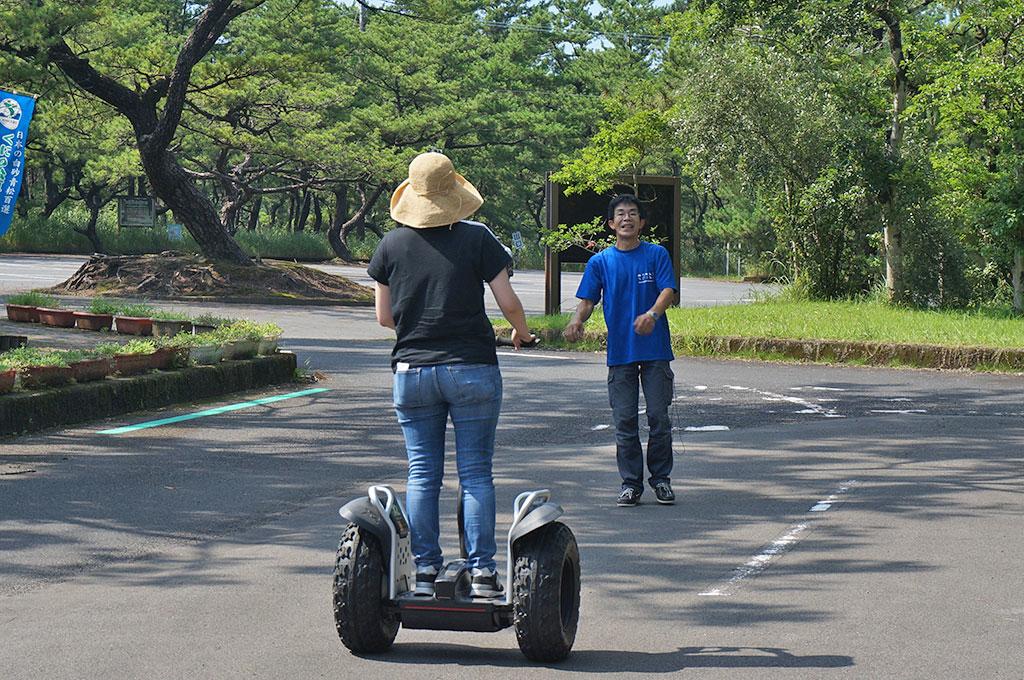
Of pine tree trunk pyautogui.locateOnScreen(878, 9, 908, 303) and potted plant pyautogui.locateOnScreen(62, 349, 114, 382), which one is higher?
pine tree trunk pyautogui.locateOnScreen(878, 9, 908, 303)

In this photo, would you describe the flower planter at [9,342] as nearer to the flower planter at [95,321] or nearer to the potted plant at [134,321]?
the potted plant at [134,321]

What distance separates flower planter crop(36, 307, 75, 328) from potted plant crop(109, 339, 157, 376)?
6193mm

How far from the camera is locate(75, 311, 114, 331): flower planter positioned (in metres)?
18.4

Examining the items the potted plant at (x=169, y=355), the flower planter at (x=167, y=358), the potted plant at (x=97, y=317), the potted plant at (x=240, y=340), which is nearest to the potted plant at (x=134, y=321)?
the potted plant at (x=97, y=317)

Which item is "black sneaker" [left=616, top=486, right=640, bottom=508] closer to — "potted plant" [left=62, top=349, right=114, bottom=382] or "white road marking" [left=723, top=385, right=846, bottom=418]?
"white road marking" [left=723, top=385, right=846, bottom=418]

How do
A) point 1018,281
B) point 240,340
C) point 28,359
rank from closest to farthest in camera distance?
point 28,359 < point 240,340 < point 1018,281

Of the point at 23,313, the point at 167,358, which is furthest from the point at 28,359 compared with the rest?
the point at 23,313

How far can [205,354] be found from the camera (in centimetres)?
1394

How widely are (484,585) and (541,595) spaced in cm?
26

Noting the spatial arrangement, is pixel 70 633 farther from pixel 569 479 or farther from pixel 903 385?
pixel 903 385

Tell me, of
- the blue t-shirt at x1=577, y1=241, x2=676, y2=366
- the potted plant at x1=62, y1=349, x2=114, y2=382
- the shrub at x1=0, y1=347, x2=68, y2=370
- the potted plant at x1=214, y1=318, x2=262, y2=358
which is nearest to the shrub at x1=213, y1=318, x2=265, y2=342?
the potted plant at x1=214, y1=318, x2=262, y2=358

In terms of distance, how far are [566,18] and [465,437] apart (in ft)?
215

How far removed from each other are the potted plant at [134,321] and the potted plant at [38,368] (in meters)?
5.35

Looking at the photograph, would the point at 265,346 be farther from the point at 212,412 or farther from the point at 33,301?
the point at 33,301
